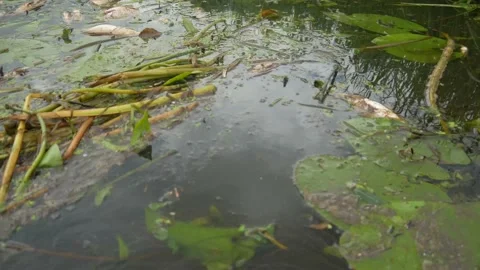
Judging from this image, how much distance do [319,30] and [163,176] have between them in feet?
7.30

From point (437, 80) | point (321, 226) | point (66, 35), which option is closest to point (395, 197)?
point (321, 226)

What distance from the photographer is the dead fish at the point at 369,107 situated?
2.37m

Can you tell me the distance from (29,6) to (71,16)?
2.01 feet

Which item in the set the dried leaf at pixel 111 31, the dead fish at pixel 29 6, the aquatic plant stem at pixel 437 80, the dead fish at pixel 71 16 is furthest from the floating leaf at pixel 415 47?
the dead fish at pixel 29 6

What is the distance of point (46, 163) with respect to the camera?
197 cm

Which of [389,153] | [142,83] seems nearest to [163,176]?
[142,83]

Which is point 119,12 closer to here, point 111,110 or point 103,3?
point 103,3

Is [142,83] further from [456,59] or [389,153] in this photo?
[456,59]

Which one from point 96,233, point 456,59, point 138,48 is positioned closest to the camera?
point 96,233

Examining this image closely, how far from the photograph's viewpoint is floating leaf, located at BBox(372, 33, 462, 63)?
311cm

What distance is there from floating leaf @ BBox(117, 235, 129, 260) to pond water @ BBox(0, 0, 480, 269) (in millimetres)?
23

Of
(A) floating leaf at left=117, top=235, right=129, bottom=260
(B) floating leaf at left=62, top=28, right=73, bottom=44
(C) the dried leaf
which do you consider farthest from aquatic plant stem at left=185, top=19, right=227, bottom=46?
(A) floating leaf at left=117, top=235, right=129, bottom=260

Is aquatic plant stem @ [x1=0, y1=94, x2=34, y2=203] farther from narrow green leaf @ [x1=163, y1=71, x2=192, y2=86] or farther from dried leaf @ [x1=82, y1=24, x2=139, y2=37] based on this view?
dried leaf @ [x1=82, y1=24, x2=139, y2=37]

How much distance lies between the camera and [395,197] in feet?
5.84
